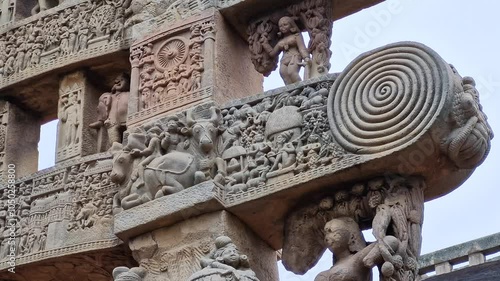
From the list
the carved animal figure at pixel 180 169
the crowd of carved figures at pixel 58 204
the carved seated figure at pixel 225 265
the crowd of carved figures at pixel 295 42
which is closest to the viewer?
the carved seated figure at pixel 225 265

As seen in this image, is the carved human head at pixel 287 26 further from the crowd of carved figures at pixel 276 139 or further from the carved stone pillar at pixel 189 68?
the crowd of carved figures at pixel 276 139

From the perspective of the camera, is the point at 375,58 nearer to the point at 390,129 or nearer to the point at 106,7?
the point at 390,129

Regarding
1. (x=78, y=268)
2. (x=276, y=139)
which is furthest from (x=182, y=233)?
(x=78, y=268)

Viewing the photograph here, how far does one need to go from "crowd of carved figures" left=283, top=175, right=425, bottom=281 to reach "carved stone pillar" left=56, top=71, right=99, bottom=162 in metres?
1.87

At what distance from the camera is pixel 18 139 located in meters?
11.5

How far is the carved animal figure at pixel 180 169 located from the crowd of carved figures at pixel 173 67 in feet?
1.20

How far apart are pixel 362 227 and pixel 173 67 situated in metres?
1.83

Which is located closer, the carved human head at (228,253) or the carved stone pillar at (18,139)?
the carved human head at (228,253)

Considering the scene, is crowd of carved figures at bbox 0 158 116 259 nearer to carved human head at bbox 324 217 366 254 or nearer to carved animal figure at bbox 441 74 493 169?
carved human head at bbox 324 217 366 254

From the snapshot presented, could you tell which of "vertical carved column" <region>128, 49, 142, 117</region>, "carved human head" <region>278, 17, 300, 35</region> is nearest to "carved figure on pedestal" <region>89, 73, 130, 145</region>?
"vertical carved column" <region>128, 49, 142, 117</region>

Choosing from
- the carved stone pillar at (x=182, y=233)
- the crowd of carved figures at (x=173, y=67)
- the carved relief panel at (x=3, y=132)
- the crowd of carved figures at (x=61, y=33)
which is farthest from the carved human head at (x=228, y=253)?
the carved relief panel at (x=3, y=132)

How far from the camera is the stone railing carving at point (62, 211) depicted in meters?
10.5

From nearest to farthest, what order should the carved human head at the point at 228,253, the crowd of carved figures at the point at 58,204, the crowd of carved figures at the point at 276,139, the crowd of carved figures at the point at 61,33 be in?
the carved human head at the point at 228,253 < the crowd of carved figures at the point at 276,139 < the crowd of carved figures at the point at 58,204 < the crowd of carved figures at the point at 61,33

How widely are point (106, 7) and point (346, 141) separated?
274cm
